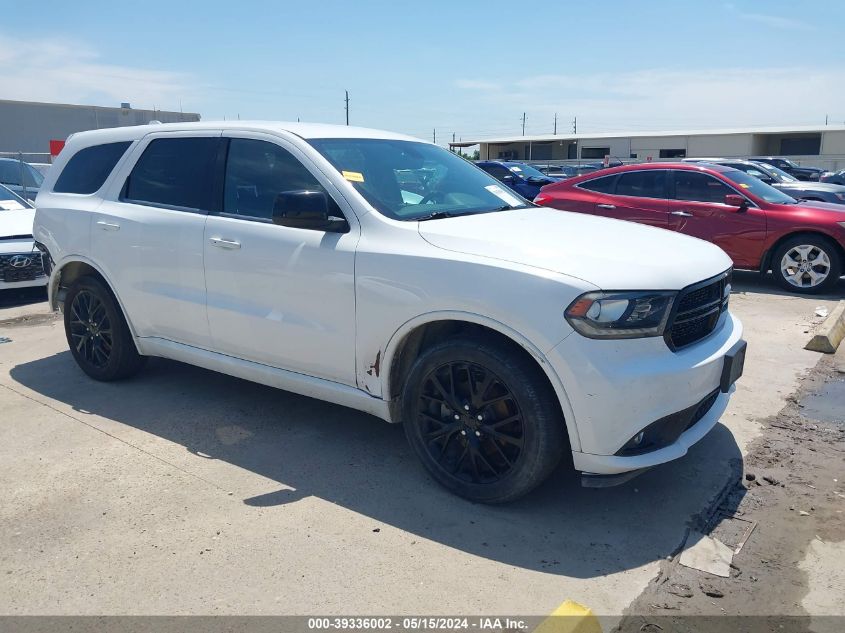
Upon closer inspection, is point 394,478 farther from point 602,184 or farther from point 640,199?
point 602,184

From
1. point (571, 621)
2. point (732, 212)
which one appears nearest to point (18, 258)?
point (571, 621)

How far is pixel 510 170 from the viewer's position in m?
22.2

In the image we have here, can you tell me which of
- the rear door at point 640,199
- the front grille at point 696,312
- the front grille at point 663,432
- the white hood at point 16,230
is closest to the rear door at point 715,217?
the rear door at point 640,199

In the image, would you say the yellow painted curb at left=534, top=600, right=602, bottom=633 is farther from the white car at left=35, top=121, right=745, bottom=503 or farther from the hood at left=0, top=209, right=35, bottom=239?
the hood at left=0, top=209, right=35, bottom=239

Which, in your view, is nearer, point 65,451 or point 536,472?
point 536,472

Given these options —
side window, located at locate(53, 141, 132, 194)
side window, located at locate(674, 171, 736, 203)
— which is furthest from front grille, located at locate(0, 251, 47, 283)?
side window, located at locate(674, 171, 736, 203)

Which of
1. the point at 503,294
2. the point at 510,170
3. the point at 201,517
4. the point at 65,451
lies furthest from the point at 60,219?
the point at 510,170

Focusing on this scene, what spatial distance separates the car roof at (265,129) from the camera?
4484 millimetres

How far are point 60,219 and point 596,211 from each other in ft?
22.8

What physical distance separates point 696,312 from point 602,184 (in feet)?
23.5

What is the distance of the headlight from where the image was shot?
318 cm

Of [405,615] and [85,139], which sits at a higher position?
[85,139]

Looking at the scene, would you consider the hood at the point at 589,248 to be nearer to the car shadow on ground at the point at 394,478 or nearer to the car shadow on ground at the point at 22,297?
the car shadow on ground at the point at 394,478

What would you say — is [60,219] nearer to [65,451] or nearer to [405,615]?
[65,451]
